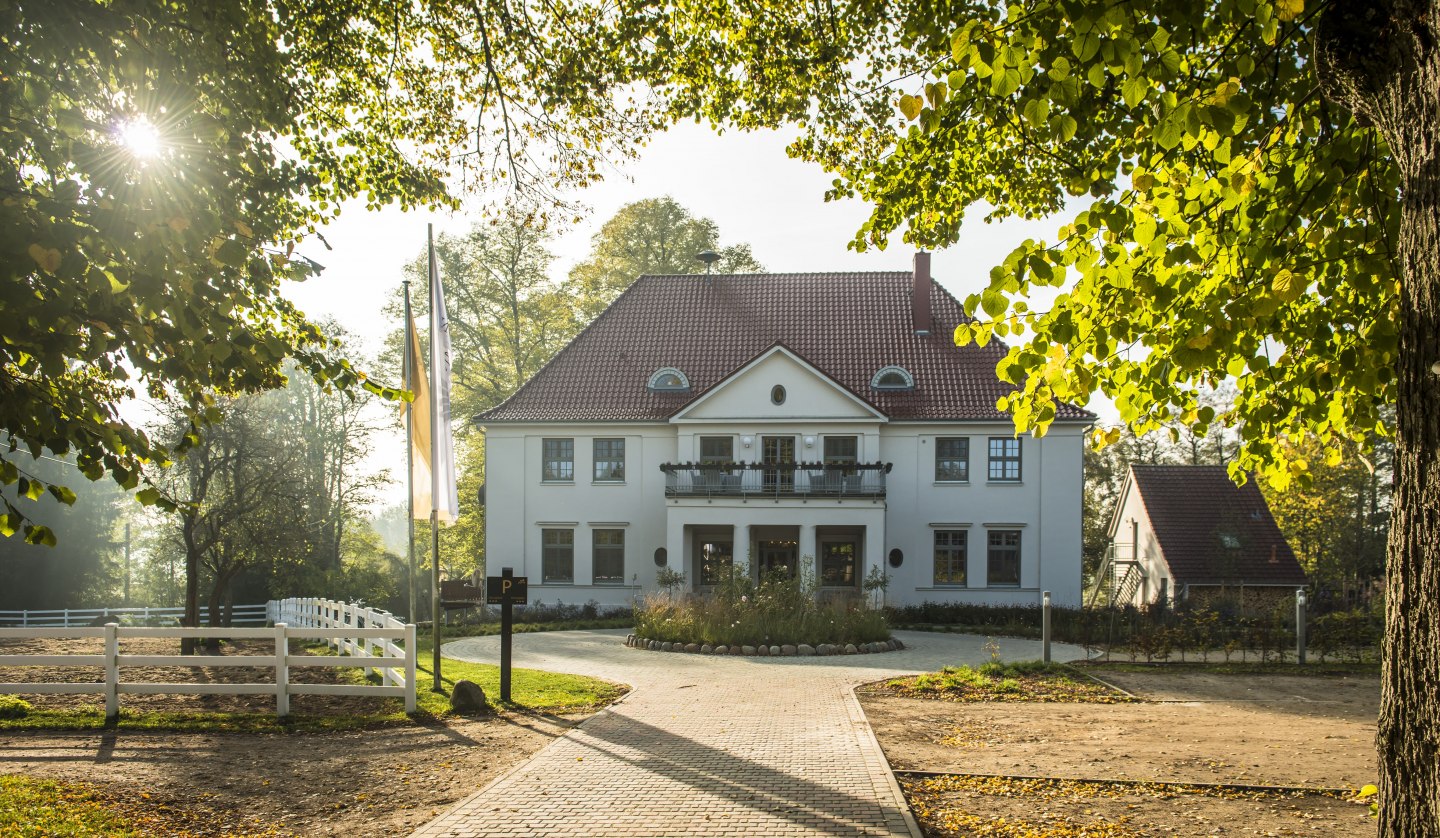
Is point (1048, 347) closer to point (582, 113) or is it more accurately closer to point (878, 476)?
point (582, 113)

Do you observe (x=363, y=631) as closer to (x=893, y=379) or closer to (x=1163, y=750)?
(x=1163, y=750)

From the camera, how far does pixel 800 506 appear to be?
1173 inches

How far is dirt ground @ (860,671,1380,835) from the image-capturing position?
723 centimetres

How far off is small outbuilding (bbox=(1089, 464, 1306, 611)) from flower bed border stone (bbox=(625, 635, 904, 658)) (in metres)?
11.7

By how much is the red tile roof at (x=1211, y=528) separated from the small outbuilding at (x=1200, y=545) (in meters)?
0.03

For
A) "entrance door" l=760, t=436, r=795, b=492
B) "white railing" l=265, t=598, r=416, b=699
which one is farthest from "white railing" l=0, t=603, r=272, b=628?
"entrance door" l=760, t=436, r=795, b=492

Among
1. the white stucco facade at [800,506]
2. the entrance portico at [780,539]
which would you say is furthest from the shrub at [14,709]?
the white stucco facade at [800,506]

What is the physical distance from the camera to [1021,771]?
8664 mm

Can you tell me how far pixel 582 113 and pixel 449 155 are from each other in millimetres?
1547

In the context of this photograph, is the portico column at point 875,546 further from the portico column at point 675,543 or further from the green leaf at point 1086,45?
the green leaf at point 1086,45

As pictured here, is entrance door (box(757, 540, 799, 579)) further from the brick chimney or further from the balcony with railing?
the brick chimney

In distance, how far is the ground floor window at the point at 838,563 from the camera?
103ft

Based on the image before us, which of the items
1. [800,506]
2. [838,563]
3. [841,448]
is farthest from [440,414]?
[838,563]

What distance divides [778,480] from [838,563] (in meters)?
3.49
